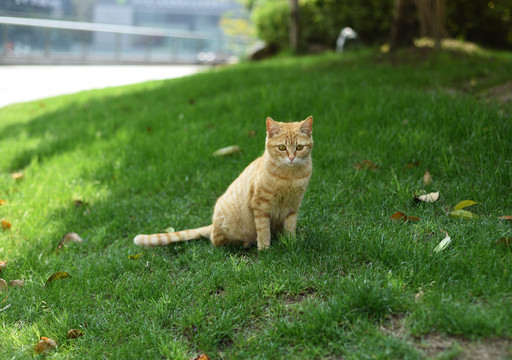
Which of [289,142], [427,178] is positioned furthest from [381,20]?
[289,142]

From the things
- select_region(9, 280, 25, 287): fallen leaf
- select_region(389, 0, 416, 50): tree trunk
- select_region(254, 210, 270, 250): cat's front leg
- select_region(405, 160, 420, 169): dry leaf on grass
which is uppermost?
select_region(389, 0, 416, 50): tree trunk

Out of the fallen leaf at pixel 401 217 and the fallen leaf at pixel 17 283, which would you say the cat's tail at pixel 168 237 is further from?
the fallen leaf at pixel 401 217

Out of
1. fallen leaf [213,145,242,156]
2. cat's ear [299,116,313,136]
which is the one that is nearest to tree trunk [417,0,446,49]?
fallen leaf [213,145,242,156]

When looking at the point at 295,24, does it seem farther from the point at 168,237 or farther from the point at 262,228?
the point at 262,228

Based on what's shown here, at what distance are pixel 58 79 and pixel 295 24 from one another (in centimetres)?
874

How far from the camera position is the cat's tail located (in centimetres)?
383

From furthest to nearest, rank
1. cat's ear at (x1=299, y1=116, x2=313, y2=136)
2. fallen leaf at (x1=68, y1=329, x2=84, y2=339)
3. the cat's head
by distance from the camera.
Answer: cat's ear at (x1=299, y1=116, x2=313, y2=136), the cat's head, fallen leaf at (x1=68, y1=329, x2=84, y2=339)

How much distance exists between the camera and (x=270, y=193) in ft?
11.2

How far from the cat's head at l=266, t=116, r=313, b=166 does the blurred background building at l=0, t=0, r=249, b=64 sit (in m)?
15.8

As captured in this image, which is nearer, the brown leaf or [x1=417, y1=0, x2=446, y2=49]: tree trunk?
the brown leaf

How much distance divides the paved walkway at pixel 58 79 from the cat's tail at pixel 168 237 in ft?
33.9

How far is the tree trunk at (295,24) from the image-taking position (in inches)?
520

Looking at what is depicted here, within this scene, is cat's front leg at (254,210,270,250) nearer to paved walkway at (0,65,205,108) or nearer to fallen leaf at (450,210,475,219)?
fallen leaf at (450,210,475,219)

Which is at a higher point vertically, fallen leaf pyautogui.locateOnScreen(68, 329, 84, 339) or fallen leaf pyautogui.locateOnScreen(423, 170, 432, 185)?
Result: fallen leaf pyautogui.locateOnScreen(423, 170, 432, 185)
